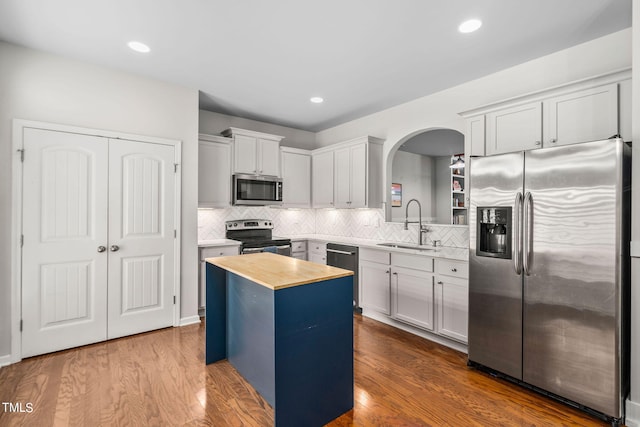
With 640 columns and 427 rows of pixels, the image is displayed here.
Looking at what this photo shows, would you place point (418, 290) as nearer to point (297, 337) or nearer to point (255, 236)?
point (297, 337)

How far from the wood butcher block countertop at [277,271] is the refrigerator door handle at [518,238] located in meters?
1.28

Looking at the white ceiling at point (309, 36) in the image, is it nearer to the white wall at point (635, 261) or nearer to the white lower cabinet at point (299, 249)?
the white wall at point (635, 261)

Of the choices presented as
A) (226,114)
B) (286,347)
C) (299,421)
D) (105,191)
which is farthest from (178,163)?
(299,421)

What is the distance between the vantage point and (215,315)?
9.30 ft

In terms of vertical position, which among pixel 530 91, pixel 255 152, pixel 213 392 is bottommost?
pixel 213 392

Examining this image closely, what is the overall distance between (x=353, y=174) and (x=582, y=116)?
263cm

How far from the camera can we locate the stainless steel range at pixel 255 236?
4410mm

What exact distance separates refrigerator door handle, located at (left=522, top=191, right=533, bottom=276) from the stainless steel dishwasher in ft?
6.84

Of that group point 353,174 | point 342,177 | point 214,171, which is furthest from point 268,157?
point 353,174

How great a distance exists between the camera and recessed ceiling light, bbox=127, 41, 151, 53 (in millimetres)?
2754

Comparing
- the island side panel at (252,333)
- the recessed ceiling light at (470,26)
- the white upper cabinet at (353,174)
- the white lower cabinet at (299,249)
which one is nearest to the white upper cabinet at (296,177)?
the white upper cabinet at (353,174)

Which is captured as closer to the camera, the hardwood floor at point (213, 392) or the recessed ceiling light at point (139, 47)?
the hardwood floor at point (213, 392)

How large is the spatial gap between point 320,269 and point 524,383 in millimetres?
1789

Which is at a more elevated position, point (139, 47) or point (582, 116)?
point (139, 47)
